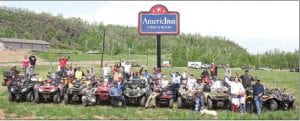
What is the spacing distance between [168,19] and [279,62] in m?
61.9

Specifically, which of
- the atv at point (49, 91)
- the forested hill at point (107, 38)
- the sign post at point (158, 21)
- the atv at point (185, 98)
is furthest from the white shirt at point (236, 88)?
the forested hill at point (107, 38)

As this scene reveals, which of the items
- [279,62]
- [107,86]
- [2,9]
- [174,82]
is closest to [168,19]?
[174,82]

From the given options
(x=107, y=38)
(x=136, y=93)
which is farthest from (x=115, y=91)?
(x=107, y=38)

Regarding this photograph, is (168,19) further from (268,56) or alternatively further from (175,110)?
(268,56)

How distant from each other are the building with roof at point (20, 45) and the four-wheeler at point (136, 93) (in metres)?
62.9

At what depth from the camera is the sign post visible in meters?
25.8

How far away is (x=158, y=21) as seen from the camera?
25.9 m

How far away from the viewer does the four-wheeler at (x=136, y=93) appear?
2162 cm

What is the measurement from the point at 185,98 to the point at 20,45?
234ft

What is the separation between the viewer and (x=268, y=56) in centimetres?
8488

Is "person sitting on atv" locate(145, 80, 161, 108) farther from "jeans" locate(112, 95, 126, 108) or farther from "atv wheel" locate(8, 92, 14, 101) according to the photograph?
"atv wheel" locate(8, 92, 14, 101)

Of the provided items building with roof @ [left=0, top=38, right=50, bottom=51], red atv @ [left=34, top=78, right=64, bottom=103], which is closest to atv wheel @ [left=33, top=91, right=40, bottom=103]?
red atv @ [left=34, top=78, right=64, bottom=103]

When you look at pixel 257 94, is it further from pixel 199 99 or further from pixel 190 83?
pixel 190 83

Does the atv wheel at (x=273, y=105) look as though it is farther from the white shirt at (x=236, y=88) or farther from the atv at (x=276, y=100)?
the white shirt at (x=236, y=88)
